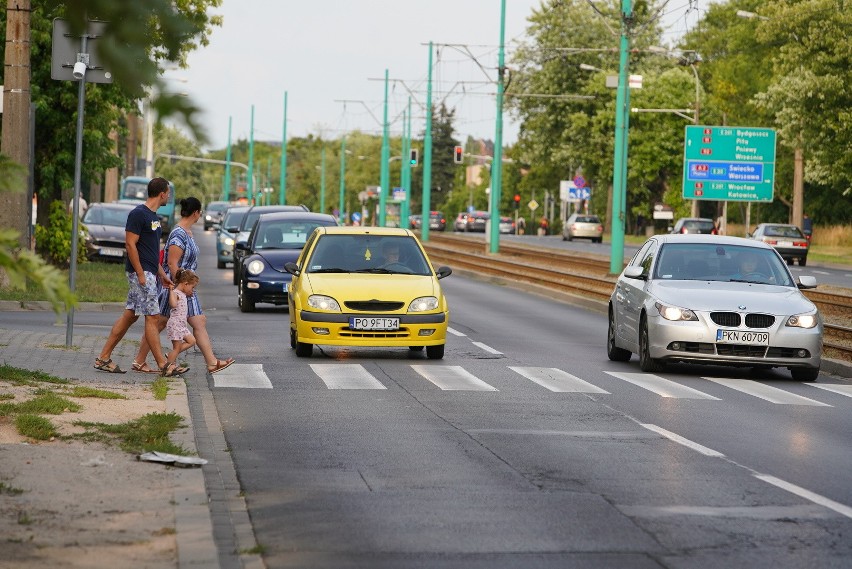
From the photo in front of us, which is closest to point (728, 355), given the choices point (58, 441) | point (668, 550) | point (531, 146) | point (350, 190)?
point (58, 441)

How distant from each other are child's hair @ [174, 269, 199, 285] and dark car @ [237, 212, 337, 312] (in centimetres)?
1056

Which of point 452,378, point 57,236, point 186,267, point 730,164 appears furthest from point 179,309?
point 730,164

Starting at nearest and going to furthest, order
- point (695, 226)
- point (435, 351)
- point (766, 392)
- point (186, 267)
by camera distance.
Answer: point (186, 267) → point (766, 392) → point (435, 351) → point (695, 226)

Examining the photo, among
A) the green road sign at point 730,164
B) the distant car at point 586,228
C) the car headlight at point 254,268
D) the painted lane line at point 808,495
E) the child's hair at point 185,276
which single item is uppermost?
the green road sign at point 730,164

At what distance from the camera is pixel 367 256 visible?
1841 cm

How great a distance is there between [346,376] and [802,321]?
460cm

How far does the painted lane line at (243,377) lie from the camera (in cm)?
1414

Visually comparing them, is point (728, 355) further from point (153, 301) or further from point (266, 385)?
point (153, 301)

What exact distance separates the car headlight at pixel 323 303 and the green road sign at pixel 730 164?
134 ft

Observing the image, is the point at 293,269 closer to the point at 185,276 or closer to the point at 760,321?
the point at 185,276

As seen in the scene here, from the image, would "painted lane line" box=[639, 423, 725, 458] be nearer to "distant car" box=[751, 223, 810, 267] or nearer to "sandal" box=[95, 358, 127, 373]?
"sandal" box=[95, 358, 127, 373]

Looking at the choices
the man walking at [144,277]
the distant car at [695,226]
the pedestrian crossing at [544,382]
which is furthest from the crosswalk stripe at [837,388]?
the distant car at [695,226]

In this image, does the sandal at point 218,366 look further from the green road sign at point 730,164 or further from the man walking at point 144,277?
the green road sign at point 730,164

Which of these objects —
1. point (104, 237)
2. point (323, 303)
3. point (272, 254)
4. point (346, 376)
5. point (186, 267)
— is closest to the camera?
point (186, 267)
